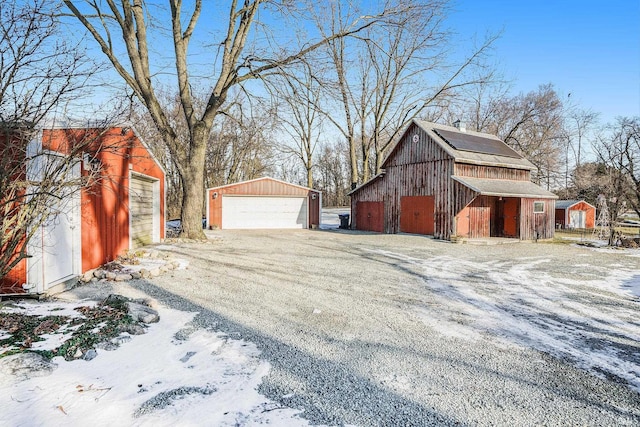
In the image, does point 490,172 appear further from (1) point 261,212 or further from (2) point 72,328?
(2) point 72,328

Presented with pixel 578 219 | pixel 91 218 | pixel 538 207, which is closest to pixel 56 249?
pixel 91 218

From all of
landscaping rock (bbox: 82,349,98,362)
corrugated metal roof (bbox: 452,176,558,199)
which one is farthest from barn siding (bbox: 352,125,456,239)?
landscaping rock (bbox: 82,349,98,362)

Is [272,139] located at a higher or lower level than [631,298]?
higher

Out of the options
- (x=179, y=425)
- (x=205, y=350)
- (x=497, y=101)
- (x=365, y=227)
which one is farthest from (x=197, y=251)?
(x=497, y=101)

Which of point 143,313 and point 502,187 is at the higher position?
point 502,187

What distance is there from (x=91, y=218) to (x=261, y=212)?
14203 mm

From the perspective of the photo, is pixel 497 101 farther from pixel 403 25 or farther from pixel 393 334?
pixel 393 334

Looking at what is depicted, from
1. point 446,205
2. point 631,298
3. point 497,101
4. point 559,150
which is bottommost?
point 631,298

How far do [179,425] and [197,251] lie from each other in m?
8.25

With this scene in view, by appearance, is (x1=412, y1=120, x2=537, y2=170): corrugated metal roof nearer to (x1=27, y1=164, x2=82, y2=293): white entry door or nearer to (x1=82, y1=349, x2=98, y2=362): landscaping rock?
(x1=27, y1=164, x2=82, y2=293): white entry door

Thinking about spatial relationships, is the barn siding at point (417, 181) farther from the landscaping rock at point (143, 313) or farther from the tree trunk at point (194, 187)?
the landscaping rock at point (143, 313)

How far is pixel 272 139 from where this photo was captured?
1233 inches

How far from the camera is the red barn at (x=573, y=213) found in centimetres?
2606

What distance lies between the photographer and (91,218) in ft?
22.1
